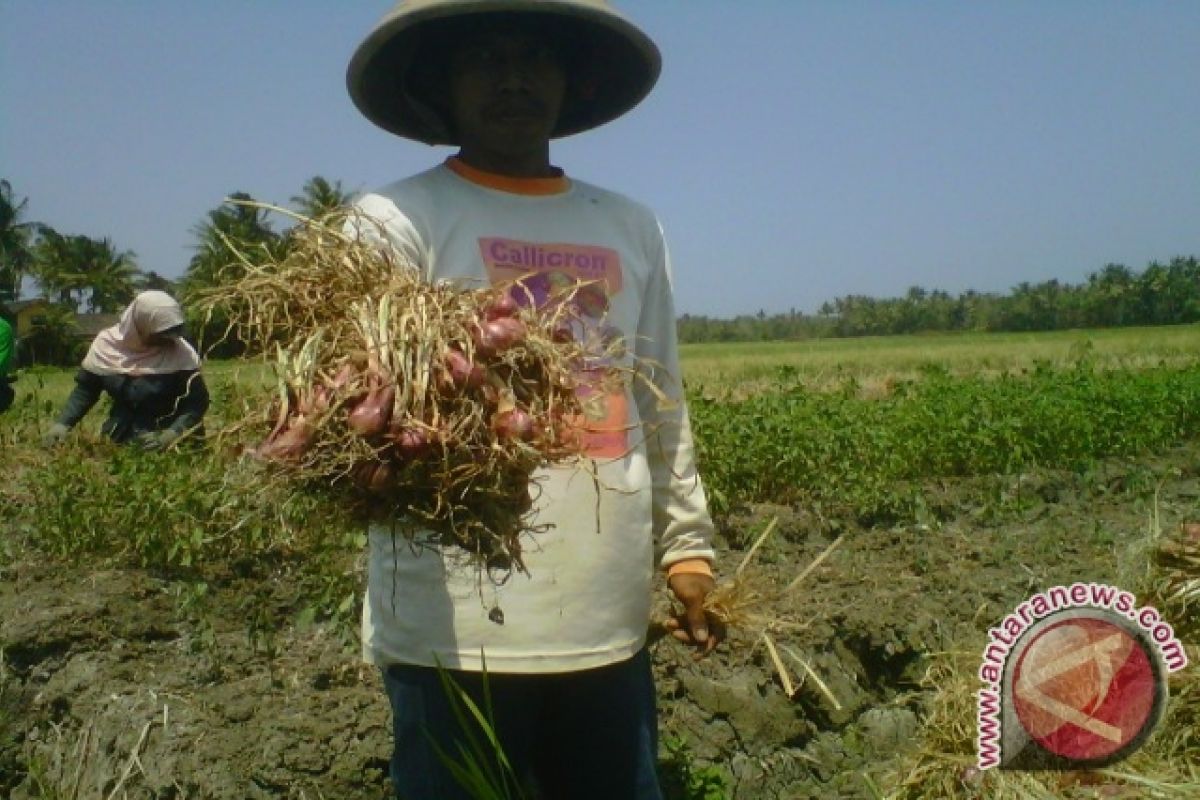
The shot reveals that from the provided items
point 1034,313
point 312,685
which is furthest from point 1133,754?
point 1034,313

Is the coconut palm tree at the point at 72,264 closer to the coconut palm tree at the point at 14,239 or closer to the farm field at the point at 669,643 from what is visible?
the coconut palm tree at the point at 14,239

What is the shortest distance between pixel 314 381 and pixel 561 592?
509 millimetres

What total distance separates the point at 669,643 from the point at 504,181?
1.88 metres

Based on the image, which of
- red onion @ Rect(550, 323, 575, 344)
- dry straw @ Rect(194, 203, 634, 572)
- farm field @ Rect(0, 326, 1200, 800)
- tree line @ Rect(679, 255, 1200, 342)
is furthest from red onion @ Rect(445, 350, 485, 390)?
tree line @ Rect(679, 255, 1200, 342)

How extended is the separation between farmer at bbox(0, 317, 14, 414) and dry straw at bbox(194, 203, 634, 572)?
5262 millimetres

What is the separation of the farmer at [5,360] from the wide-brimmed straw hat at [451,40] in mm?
4964

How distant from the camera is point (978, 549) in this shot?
470cm

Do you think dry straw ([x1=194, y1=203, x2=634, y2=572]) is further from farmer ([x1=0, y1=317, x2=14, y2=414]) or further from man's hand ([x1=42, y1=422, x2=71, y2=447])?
man's hand ([x1=42, y1=422, x2=71, y2=447])

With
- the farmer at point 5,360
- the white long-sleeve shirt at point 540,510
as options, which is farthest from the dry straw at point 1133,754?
the farmer at point 5,360

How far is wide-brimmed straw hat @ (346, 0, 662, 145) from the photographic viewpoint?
1.67 meters

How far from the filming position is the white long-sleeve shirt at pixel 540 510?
1.58 metres

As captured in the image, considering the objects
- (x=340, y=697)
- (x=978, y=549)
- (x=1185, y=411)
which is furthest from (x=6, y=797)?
(x=1185, y=411)

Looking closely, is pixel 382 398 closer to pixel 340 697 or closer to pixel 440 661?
pixel 440 661

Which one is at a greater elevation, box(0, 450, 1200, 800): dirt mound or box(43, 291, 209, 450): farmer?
box(43, 291, 209, 450): farmer
